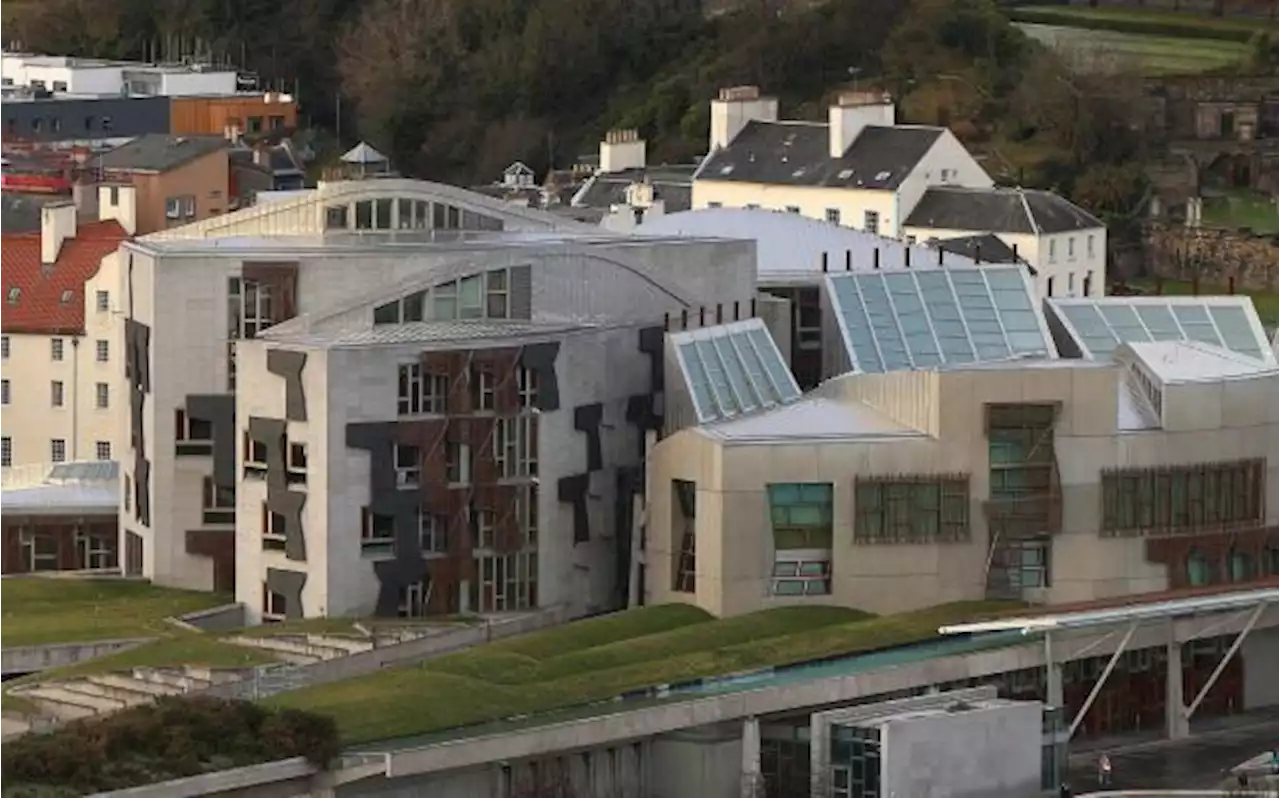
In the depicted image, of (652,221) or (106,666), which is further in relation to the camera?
(652,221)

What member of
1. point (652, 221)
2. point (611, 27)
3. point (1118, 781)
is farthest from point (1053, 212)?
point (1118, 781)

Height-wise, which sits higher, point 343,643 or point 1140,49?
point 1140,49

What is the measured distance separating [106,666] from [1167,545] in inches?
655

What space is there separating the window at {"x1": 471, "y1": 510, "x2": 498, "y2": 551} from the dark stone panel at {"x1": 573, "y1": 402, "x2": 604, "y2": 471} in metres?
2.21

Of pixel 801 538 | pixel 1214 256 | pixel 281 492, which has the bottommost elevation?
pixel 801 538

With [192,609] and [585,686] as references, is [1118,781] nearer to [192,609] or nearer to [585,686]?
[585,686]

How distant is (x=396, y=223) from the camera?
251 ft

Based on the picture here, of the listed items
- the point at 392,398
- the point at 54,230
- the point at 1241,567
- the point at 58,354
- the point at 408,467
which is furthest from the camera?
the point at 54,230

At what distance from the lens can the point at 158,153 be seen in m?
111

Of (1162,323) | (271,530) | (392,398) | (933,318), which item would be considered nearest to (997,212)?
(1162,323)

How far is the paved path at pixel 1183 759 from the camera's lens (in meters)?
66.6

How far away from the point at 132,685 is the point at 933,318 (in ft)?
61.8

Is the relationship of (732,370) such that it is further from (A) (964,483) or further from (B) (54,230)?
(B) (54,230)

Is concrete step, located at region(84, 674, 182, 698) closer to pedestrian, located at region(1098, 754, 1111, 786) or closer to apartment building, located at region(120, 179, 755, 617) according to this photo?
apartment building, located at region(120, 179, 755, 617)
